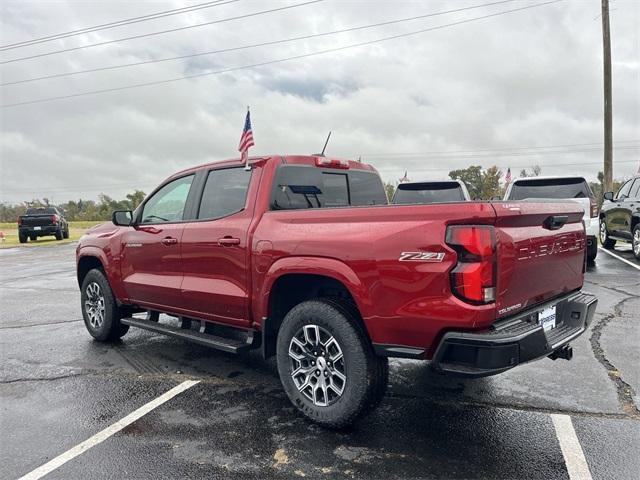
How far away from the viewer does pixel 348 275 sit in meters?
3.12

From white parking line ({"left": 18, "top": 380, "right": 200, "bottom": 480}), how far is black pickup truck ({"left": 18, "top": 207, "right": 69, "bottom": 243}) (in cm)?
2479

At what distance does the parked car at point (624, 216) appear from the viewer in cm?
1121

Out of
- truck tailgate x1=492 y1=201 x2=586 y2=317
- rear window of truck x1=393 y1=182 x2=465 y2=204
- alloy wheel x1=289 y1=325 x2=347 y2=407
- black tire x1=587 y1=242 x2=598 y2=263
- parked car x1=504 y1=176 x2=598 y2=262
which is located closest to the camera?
truck tailgate x1=492 y1=201 x2=586 y2=317

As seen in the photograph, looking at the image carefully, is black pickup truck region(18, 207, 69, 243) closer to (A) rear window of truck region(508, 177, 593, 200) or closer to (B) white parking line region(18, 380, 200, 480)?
(A) rear window of truck region(508, 177, 593, 200)

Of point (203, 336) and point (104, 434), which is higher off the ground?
point (203, 336)

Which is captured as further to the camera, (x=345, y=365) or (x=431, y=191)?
(x=431, y=191)

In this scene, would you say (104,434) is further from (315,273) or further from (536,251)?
(536,251)

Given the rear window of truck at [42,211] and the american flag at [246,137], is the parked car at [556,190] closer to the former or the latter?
the american flag at [246,137]

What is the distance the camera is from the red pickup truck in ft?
8.96

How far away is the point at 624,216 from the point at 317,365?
11.3m

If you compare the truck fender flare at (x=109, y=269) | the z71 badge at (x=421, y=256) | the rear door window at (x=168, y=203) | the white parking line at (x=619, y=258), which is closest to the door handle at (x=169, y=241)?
the rear door window at (x=168, y=203)

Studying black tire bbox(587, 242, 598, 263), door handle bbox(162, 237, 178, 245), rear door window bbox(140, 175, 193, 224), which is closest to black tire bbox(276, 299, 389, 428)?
door handle bbox(162, 237, 178, 245)

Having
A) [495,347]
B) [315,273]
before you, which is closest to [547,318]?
[495,347]

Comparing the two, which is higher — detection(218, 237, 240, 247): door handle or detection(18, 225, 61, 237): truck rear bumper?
detection(218, 237, 240, 247): door handle
